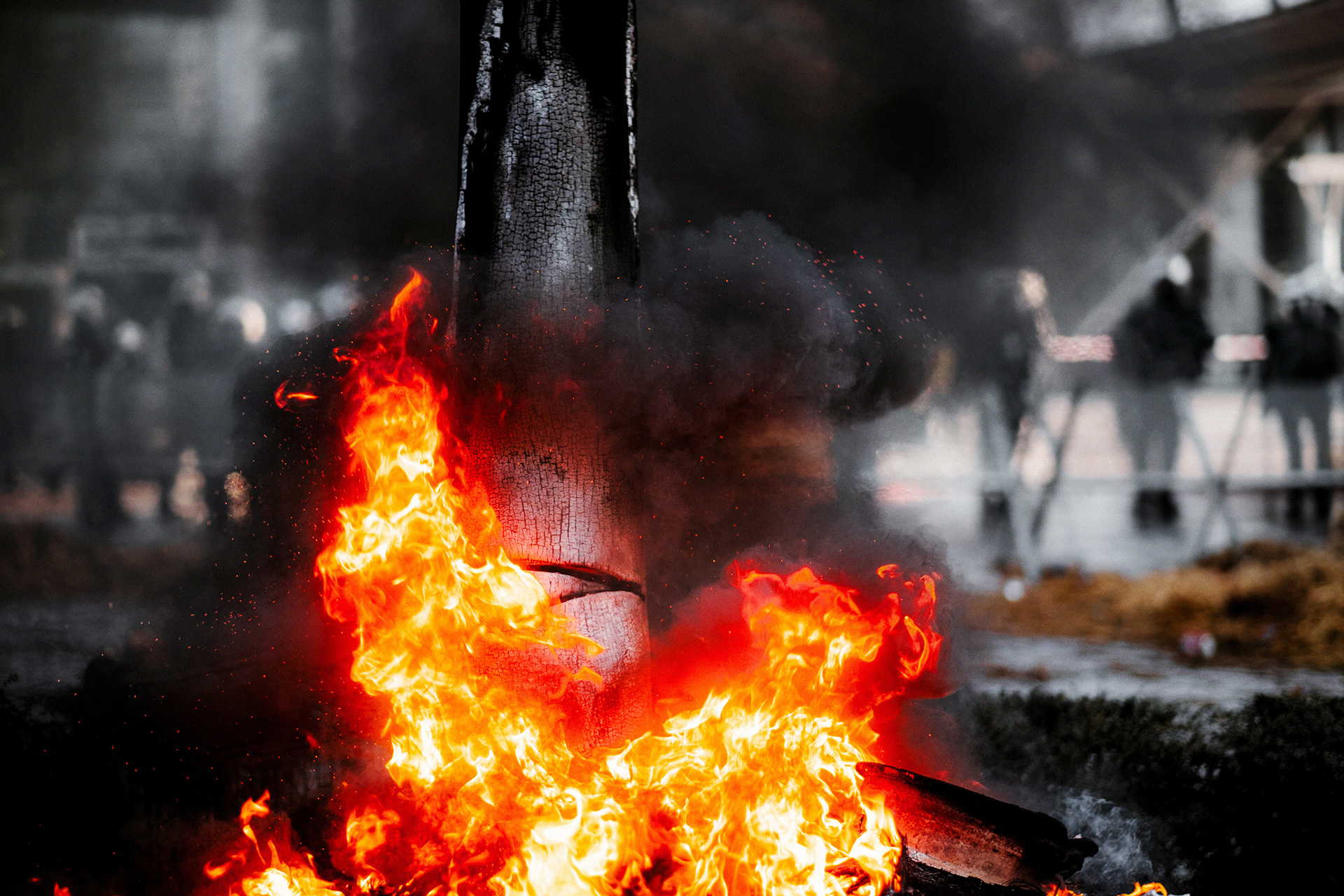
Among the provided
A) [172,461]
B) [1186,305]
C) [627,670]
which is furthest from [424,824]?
[1186,305]

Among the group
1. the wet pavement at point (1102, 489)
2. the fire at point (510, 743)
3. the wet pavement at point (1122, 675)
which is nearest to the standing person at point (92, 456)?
the fire at point (510, 743)

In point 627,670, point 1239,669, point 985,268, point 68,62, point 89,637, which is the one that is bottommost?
point 1239,669

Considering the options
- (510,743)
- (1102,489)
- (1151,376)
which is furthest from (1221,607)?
(510,743)

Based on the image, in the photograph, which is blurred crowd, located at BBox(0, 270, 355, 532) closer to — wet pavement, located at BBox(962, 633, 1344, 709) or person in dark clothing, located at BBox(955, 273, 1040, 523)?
person in dark clothing, located at BBox(955, 273, 1040, 523)

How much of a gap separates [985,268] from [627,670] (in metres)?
3.75

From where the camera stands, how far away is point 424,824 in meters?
2.55

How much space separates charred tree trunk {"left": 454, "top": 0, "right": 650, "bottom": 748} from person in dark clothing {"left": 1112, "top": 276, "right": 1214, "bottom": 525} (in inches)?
247

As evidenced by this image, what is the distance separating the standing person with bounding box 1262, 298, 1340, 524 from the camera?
7.70 meters

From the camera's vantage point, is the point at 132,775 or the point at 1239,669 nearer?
the point at 132,775

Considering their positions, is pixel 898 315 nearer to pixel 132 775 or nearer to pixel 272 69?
pixel 132 775

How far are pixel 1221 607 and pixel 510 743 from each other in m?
4.67

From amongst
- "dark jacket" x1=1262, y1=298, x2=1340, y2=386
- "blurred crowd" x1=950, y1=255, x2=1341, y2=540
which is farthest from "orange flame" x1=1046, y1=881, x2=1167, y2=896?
"dark jacket" x1=1262, y1=298, x2=1340, y2=386

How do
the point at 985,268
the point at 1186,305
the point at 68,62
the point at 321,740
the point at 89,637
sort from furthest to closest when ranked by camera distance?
1. the point at 68,62
2. the point at 1186,305
3. the point at 985,268
4. the point at 89,637
5. the point at 321,740

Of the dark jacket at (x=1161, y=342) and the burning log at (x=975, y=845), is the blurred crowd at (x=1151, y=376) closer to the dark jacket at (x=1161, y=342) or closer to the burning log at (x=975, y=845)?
the dark jacket at (x=1161, y=342)
